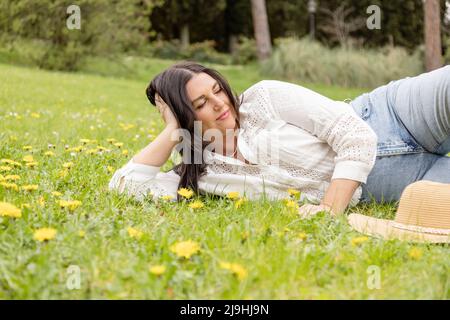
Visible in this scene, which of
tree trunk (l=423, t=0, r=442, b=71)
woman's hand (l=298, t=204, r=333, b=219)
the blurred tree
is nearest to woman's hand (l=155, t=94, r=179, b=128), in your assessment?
woman's hand (l=298, t=204, r=333, b=219)

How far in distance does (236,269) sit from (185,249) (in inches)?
8.7

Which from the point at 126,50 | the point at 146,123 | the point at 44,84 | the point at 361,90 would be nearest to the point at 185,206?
the point at 146,123

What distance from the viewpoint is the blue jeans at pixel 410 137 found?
2.75 m

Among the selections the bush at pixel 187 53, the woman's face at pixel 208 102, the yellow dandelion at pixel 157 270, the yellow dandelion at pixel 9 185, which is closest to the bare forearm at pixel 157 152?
the woman's face at pixel 208 102

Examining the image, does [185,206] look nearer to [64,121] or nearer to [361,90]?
[64,121]

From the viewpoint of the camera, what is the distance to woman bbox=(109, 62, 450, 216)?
2.63 m

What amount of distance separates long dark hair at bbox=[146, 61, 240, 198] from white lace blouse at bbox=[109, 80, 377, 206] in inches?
2.5

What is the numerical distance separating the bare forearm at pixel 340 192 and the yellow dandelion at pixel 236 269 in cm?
98

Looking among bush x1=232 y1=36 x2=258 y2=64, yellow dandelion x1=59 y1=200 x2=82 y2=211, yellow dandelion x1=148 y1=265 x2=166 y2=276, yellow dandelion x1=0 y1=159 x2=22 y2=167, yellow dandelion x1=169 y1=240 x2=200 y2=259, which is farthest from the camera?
bush x1=232 y1=36 x2=258 y2=64

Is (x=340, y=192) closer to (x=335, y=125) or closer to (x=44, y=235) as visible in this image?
(x=335, y=125)

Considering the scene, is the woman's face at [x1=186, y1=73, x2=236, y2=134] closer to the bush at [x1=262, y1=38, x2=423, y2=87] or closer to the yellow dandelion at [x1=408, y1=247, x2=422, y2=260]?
the yellow dandelion at [x1=408, y1=247, x2=422, y2=260]

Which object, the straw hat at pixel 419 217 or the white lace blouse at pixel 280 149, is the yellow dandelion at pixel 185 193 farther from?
the straw hat at pixel 419 217

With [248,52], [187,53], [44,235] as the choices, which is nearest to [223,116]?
[44,235]

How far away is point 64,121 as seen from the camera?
575 centimetres
